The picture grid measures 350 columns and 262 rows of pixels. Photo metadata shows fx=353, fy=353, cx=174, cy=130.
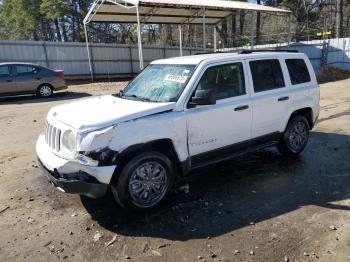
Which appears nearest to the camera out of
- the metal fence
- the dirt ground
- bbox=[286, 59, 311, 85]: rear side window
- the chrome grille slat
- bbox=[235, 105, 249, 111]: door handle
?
the dirt ground

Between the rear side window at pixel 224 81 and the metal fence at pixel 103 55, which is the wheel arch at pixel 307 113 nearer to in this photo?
the rear side window at pixel 224 81

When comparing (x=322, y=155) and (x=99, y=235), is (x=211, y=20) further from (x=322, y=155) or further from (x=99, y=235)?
(x=99, y=235)

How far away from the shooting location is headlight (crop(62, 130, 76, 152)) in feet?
13.4

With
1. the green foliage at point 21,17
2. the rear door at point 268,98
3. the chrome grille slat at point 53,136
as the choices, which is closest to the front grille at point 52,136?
the chrome grille slat at point 53,136

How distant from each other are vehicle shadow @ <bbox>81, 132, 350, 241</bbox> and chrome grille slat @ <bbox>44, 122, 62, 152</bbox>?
0.91 m

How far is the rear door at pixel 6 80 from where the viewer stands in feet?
48.0

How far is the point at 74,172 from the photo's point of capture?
402cm

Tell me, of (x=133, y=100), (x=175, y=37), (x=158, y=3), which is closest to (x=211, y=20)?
(x=158, y=3)

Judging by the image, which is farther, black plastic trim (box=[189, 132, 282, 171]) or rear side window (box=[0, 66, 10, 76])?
rear side window (box=[0, 66, 10, 76])

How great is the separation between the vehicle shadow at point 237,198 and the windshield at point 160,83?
140cm

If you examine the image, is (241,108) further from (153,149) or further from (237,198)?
(153,149)

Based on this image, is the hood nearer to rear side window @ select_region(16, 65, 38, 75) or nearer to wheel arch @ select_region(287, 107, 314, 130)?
wheel arch @ select_region(287, 107, 314, 130)

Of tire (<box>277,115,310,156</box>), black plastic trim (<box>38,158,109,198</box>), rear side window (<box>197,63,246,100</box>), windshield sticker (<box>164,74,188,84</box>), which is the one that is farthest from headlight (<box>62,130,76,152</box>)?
tire (<box>277,115,310,156</box>)

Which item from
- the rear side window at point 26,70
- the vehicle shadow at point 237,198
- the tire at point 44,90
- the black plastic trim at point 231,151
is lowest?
the vehicle shadow at point 237,198
